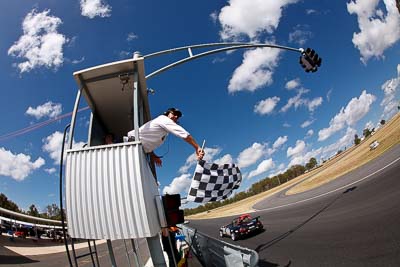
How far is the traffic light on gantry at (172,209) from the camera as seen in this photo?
313 centimetres

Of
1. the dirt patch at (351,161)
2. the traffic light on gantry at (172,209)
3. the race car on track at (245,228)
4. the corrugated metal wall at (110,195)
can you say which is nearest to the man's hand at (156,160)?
the traffic light on gantry at (172,209)

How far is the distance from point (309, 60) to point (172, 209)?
28.6 feet

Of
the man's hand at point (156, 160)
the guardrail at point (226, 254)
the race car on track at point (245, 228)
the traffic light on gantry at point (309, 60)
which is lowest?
the race car on track at point (245, 228)

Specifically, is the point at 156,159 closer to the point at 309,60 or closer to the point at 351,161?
the point at 309,60

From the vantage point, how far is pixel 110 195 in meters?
2.86

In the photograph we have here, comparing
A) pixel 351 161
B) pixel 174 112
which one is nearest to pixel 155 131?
pixel 174 112

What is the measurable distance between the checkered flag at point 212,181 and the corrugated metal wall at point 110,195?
1.54m

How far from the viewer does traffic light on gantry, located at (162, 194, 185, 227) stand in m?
3.13

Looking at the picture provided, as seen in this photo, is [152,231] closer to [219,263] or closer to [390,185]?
[219,263]

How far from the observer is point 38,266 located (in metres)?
14.8

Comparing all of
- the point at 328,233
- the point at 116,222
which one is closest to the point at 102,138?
the point at 116,222

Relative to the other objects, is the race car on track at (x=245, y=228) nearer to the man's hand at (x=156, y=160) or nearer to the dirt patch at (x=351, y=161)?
the man's hand at (x=156, y=160)

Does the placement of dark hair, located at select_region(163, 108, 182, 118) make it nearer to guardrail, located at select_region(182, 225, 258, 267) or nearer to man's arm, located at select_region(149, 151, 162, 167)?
man's arm, located at select_region(149, 151, 162, 167)

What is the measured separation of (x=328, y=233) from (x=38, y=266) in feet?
49.4
